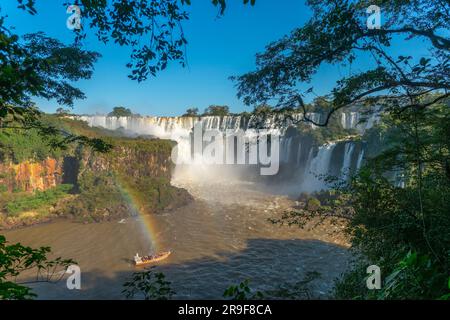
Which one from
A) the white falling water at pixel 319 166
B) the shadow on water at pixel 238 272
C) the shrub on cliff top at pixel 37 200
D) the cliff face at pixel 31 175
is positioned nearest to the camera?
the shadow on water at pixel 238 272

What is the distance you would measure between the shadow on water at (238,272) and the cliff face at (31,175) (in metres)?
17.1

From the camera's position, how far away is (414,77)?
166 inches

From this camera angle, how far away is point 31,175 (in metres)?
28.4

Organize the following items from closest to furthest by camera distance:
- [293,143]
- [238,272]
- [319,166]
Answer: [238,272]
[319,166]
[293,143]

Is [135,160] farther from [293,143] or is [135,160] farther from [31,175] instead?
[293,143]

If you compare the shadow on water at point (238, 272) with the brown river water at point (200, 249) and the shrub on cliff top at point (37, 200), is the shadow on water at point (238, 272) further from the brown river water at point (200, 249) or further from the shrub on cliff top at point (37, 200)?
the shrub on cliff top at point (37, 200)

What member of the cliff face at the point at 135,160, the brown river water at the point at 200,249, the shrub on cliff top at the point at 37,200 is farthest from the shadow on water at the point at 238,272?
the cliff face at the point at 135,160

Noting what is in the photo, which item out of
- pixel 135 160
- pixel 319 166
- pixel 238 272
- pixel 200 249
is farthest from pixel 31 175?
pixel 319 166

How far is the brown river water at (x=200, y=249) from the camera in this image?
1435 cm

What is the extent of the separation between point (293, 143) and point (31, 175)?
33.3 meters

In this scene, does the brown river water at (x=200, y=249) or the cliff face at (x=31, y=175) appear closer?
the brown river water at (x=200, y=249)

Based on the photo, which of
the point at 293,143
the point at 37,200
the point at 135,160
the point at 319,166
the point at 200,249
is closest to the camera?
the point at 200,249

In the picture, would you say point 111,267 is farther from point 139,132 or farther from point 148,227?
point 139,132

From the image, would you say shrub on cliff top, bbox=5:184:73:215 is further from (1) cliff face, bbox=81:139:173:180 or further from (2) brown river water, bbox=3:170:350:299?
(1) cliff face, bbox=81:139:173:180
